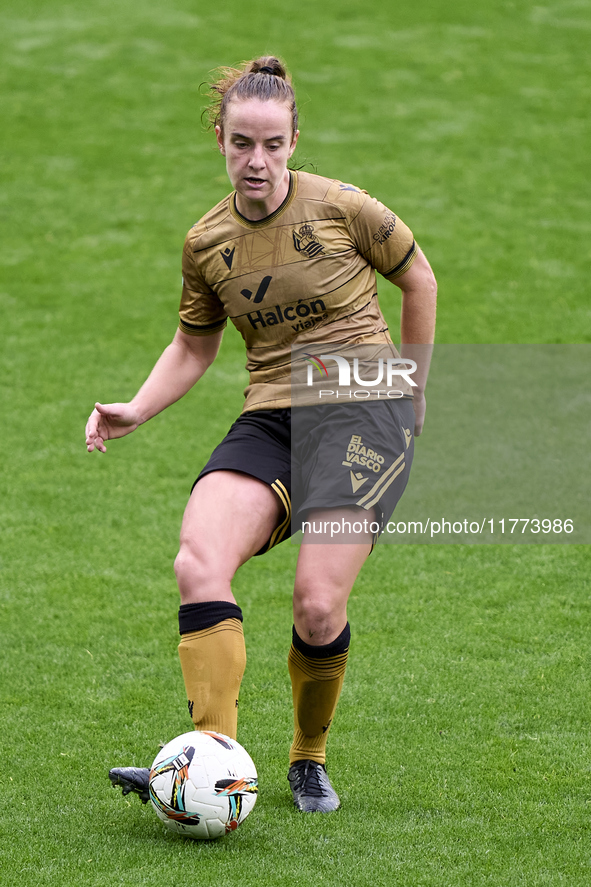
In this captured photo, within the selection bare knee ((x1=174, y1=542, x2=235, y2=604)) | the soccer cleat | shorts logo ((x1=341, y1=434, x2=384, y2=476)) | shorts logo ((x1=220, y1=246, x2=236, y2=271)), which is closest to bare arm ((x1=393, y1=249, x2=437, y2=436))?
shorts logo ((x1=341, y1=434, x2=384, y2=476))

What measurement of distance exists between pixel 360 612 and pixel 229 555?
2407 mm

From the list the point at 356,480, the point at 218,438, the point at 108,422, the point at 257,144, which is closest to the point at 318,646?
the point at 356,480

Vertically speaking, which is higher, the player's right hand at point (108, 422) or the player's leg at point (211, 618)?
the player's right hand at point (108, 422)

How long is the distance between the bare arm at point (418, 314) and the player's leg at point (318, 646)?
0.71m

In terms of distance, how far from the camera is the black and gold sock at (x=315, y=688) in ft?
11.6

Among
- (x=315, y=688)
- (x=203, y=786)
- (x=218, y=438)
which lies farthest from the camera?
(x=218, y=438)

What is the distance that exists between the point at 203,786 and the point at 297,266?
164cm

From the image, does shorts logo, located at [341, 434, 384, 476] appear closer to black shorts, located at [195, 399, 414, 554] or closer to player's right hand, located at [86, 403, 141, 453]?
black shorts, located at [195, 399, 414, 554]

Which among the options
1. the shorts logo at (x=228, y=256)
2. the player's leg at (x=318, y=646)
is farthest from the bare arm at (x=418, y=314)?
the player's leg at (x=318, y=646)

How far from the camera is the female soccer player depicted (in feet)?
10.7

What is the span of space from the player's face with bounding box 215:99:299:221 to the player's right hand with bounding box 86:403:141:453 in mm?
810

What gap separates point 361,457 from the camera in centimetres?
346

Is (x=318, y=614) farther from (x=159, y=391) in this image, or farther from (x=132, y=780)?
(x=159, y=391)

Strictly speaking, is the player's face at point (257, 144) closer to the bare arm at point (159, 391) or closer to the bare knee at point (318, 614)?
the bare arm at point (159, 391)
